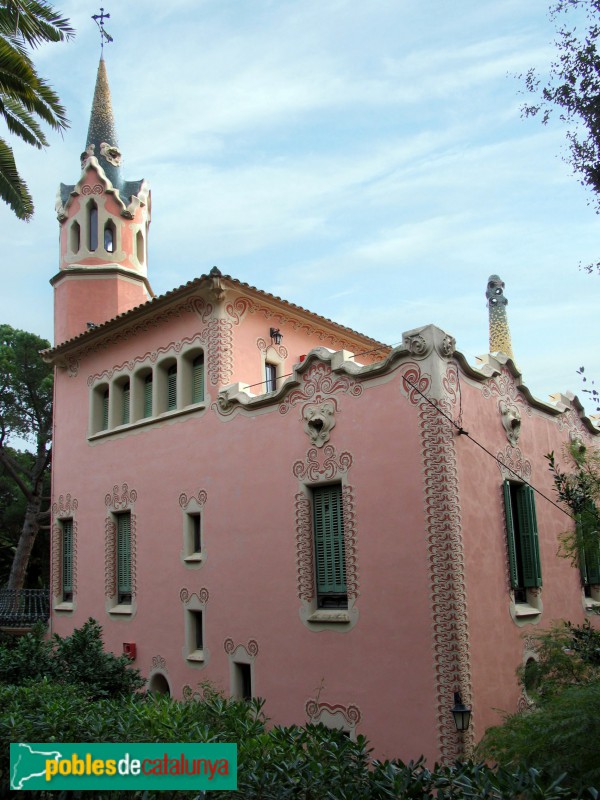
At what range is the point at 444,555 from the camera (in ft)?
31.4

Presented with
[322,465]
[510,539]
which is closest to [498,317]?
[510,539]

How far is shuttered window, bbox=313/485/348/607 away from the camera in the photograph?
10.9m

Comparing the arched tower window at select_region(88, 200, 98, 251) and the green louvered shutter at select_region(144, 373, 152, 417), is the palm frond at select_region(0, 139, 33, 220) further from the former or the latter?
the arched tower window at select_region(88, 200, 98, 251)

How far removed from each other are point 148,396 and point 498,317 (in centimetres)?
799

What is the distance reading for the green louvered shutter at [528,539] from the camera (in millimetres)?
11383

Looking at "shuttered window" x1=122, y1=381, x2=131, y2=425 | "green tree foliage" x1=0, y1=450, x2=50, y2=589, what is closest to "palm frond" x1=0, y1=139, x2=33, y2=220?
"shuttered window" x1=122, y1=381, x2=131, y2=425

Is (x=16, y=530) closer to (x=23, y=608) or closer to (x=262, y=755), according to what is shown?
(x=23, y=608)

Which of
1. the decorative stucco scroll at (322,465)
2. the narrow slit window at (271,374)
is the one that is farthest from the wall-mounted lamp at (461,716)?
the narrow slit window at (271,374)

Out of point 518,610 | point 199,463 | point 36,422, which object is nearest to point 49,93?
point 199,463

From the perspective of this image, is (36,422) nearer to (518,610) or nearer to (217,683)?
(217,683)

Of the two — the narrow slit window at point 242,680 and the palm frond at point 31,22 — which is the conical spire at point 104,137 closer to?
the palm frond at point 31,22

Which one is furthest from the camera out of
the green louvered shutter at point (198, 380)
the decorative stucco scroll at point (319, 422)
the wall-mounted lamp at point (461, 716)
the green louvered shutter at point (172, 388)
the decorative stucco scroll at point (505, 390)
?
the green louvered shutter at point (172, 388)

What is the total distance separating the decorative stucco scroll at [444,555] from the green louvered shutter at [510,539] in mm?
1455

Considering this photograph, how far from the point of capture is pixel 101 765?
562 centimetres
